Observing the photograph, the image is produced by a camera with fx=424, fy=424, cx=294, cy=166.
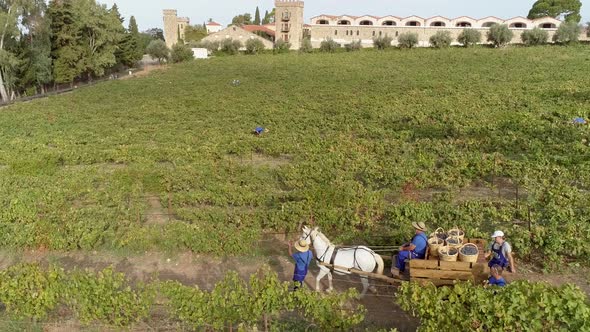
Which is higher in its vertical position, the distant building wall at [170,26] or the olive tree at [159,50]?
the distant building wall at [170,26]

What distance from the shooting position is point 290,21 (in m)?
84.1

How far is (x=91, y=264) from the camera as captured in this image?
11242mm

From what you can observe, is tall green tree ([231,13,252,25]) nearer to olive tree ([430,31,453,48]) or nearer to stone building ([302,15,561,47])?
stone building ([302,15,561,47])

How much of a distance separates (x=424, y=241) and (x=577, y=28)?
7688 centimetres

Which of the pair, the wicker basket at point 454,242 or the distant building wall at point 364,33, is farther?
the distant building wall at point 364,33

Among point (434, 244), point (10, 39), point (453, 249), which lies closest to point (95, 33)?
point (10, 39)

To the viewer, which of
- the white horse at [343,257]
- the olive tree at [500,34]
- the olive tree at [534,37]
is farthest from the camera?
the olive tree at [500,34]

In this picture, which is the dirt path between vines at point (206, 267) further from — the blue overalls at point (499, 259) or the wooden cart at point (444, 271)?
the wooden cart at point (444, 271)

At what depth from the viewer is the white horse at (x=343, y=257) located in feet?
29.9

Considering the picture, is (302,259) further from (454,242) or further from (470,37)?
(470,37)

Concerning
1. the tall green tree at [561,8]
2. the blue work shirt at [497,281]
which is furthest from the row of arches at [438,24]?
the blue work shirt at [497,281]

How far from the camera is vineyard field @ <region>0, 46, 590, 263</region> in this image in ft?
38.7

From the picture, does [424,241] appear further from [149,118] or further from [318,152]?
[149,118]

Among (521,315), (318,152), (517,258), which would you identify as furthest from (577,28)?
(521,315)
